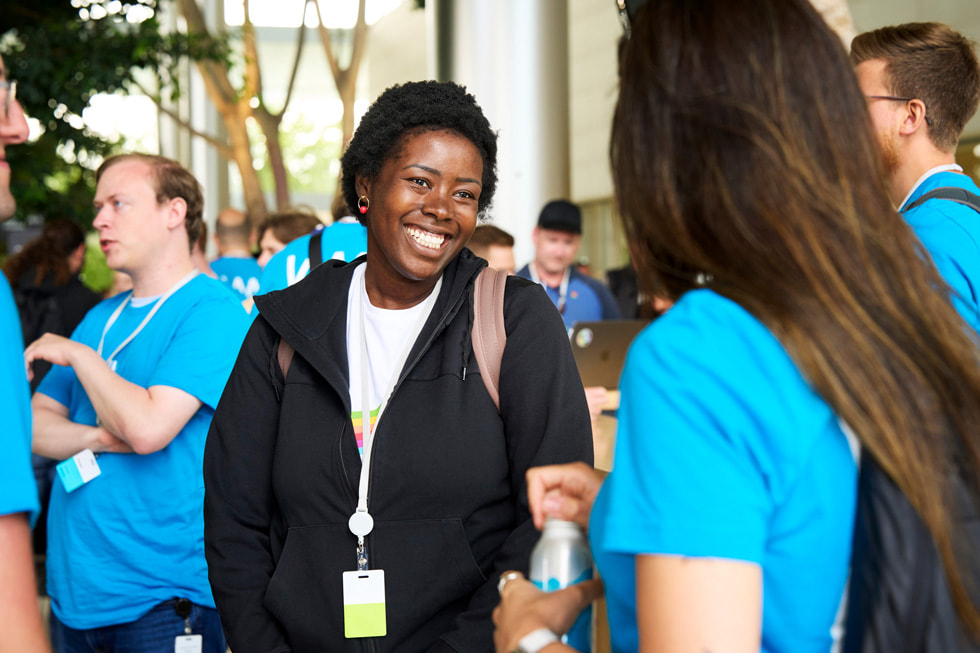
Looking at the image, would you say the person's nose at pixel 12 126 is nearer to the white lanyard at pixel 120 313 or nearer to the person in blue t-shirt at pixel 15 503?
the person in blue t-shirt at pixel 15 503

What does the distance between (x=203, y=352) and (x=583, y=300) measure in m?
3.98

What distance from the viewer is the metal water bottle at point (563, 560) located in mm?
1256

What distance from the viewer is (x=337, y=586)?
1898 mm

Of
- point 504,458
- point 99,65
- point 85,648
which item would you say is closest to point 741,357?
point 504,458

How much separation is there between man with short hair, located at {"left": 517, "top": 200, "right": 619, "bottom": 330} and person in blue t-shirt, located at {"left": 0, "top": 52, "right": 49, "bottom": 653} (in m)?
4.76

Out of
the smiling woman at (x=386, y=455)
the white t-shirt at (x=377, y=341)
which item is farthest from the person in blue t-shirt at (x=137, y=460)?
the white t-shirt at (x=377, y=341)

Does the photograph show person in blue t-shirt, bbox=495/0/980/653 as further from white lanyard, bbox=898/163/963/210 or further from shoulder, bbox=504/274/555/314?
white lanyard, bbox=898/163/963/210

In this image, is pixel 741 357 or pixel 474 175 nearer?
pixel 741 357

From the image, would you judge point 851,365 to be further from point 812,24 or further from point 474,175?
point 474,175

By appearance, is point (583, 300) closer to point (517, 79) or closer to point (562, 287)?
point (562, 287)

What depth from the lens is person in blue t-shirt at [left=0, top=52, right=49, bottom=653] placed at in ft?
4.51

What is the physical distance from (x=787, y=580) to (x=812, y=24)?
2.10 feet

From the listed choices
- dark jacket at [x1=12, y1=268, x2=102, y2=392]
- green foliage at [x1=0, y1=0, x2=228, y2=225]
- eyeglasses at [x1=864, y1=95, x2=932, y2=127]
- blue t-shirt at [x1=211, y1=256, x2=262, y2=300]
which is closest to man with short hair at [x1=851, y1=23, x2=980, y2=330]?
eyeglasses at [x1=864, y1=95, x2=932, y2=127]

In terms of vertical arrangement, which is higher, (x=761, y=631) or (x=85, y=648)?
(x=761, y=631)
